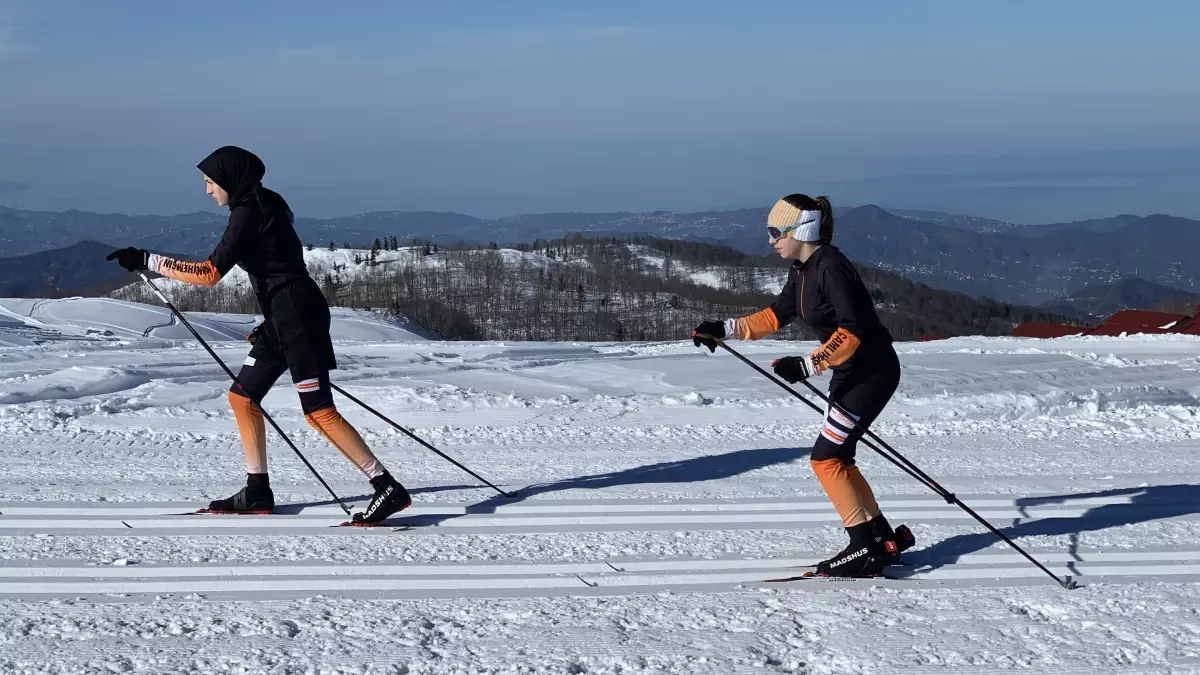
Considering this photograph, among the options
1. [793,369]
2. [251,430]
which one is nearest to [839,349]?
[793,369]

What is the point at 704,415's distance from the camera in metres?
10.1

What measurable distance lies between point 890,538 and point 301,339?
132 inches

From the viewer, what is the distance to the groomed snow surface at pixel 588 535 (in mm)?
4098

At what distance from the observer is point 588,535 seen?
591 cm

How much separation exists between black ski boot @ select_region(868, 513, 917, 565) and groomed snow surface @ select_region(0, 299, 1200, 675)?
13 centimetres

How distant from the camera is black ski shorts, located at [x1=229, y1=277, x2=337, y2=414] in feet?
18.7

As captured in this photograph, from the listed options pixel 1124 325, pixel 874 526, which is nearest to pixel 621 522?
pixel 874 526

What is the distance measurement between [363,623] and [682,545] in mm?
2039

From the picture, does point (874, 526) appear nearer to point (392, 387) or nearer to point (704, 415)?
point (704, 415)

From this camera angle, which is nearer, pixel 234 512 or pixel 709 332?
pixel 709 332

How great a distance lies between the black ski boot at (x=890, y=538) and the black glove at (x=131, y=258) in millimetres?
4164

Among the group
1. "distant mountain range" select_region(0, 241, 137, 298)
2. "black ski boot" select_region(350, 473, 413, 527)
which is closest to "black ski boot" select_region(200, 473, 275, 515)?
"black ski boot" select_region(350, 473, 413, 527)

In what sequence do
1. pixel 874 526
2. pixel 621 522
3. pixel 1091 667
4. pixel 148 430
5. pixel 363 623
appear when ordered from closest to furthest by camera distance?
pixel 1091 667 → pixel 363 623 → pixel 874 526 → pixel 621 522 → pixel 148 430

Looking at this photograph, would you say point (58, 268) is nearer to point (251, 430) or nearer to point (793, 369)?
point (251, 430)
